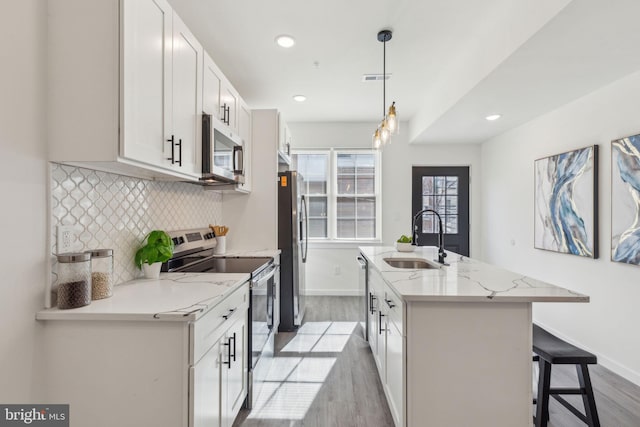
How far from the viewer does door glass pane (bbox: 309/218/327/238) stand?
4758 millimetres

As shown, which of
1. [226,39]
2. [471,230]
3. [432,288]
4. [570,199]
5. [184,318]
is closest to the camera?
[184,318]

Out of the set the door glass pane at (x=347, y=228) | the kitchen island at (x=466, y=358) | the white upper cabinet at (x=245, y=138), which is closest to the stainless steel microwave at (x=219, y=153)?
the white upper cabinet at (x=245, y=138)

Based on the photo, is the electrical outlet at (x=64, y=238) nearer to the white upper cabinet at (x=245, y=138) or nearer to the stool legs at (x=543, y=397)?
the white upper cabinet at (x=245, y=138)

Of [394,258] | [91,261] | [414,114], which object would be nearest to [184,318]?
[91,261]

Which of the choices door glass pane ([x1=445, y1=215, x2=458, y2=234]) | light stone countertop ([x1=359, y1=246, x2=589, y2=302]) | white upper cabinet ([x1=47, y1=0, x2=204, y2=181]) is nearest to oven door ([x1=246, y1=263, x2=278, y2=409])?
light stone countertop ([x1=359, y1=246, x2=589, y2=302])

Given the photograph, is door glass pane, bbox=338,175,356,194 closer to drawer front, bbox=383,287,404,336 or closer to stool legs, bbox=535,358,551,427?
drawer front, bbox=383,287,404,336

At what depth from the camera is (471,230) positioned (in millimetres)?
4719

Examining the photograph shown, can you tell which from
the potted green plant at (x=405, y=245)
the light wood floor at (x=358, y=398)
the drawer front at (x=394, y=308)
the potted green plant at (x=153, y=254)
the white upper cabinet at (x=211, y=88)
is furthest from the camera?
the potted green plant at (x=405, y=245)

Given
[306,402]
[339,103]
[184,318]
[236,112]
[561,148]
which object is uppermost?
[339,103]

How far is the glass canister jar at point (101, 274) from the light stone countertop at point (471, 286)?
4.51ft

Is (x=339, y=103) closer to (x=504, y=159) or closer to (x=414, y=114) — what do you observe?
(x=414, y=114)

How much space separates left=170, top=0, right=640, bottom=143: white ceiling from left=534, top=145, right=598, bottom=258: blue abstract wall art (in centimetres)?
59

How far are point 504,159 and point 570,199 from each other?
4.35 feet

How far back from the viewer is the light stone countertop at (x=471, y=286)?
137 cm
